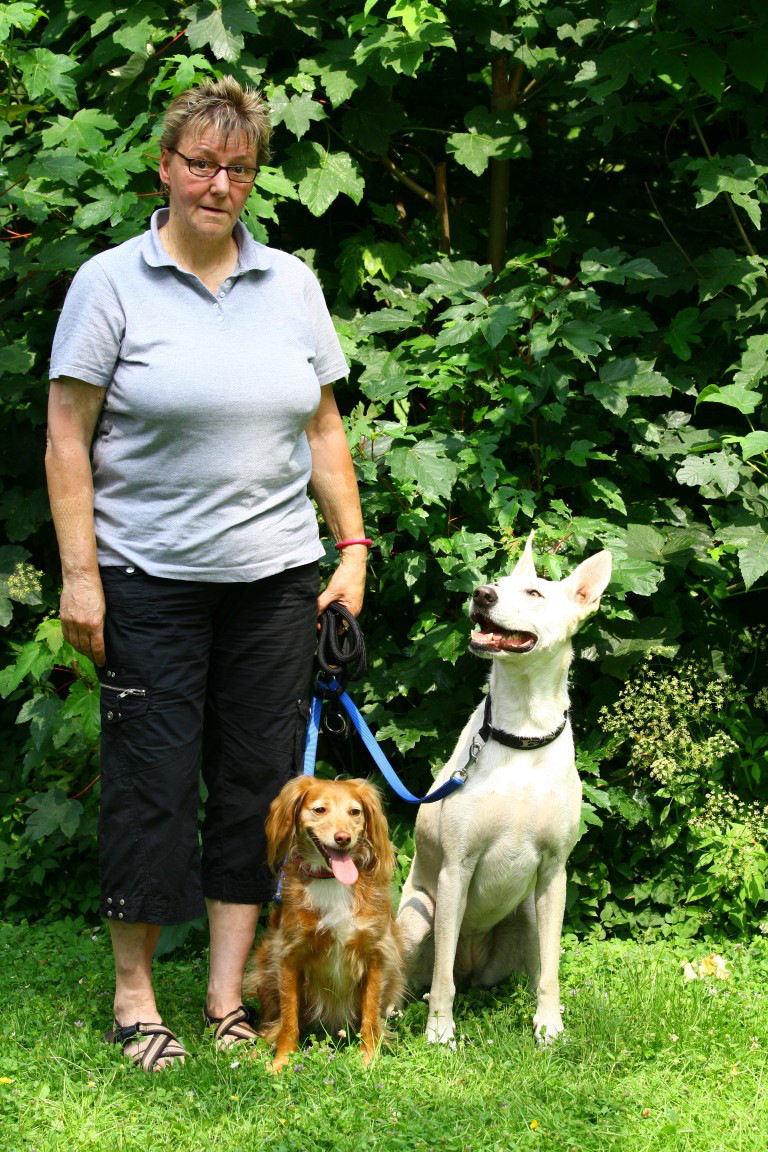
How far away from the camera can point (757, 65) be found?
4.26 metres

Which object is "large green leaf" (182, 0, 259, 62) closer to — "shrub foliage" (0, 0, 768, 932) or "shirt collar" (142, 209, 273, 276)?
"shrub foliage" (0, 0, 768, 932)

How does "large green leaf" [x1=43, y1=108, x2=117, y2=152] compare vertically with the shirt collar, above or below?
above

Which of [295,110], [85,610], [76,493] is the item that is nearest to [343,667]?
[85,610]

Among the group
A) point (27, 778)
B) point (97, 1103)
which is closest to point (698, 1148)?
point (97, 1103)

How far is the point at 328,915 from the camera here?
3.26 m

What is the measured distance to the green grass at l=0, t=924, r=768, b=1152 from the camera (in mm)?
2803

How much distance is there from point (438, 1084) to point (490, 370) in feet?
8.07

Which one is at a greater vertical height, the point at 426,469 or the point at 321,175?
the point at 321,175

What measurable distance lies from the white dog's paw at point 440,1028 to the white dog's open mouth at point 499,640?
1.05m

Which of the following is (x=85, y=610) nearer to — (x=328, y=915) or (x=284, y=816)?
(x=284, y=816)

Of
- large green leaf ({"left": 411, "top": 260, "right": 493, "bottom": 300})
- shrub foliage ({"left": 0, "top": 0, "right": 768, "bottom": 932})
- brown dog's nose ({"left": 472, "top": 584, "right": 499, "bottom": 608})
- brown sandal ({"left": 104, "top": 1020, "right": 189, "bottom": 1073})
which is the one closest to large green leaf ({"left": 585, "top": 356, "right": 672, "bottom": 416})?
shrub foliage ({"left": 0, "top": 0, "right": 768, "bottom": 932})

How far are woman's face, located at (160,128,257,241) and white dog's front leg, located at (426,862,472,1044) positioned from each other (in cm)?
186

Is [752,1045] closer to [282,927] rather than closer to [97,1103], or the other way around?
[282,927]

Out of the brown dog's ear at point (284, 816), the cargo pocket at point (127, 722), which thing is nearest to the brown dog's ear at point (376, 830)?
the brown dog's ear at point (284, 816)
